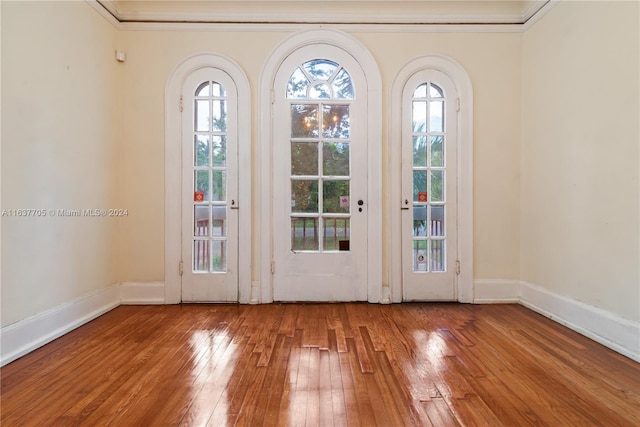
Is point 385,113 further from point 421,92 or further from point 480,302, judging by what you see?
point 480,302

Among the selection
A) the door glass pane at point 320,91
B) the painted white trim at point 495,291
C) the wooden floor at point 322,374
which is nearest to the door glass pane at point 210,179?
the wooden floor at point 322,374

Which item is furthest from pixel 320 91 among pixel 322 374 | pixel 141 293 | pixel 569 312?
pixel 569 312

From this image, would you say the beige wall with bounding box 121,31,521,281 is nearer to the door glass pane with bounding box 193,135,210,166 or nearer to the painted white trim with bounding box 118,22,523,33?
the painted white trim with bounding box 118,22,523,33

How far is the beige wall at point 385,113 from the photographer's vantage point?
9.95ft

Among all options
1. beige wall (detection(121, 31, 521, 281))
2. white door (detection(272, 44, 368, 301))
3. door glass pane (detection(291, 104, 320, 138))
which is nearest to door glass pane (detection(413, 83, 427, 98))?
beige wall (detection(121, 31, 521, 281))

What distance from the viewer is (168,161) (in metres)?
3.04

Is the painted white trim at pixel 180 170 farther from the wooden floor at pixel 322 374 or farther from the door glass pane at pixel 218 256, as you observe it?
the wooden floor at pixel 322 374

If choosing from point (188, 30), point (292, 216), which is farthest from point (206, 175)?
point (188, 30)

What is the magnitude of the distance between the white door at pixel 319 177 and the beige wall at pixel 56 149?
60.0 inches

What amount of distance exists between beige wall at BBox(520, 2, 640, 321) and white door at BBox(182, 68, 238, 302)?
2777 millimetres

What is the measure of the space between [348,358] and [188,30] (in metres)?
3.19

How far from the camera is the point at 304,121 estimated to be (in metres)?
3.11

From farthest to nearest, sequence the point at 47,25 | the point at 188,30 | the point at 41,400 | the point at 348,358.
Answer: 1. the point at 188,30
2. the point at 47,25
3. the point at 348,358
4. the point at 41,400

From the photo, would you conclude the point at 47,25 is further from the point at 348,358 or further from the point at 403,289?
the point at 403,289
